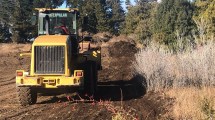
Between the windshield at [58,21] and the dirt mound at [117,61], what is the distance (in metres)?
6.70

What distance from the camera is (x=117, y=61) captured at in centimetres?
3275

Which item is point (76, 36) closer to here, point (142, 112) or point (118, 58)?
point (142, 112)

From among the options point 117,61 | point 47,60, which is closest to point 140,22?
point 117,61

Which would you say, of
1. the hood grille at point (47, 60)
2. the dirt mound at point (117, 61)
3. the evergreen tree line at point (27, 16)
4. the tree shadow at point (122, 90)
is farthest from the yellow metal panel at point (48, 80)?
the evergreen tree line at point (27, 16)

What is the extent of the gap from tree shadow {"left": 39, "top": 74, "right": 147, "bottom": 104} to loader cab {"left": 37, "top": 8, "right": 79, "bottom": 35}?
232cm

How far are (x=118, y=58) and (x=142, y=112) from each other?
23430mm

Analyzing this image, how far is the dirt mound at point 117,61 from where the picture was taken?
77.4ft

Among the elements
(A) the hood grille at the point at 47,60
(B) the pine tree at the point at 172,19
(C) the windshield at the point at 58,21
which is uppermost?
(B) the pine tree at the point at 172,19

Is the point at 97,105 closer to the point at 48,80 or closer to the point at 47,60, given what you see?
the point at 48,80

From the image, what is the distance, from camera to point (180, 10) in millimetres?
54000

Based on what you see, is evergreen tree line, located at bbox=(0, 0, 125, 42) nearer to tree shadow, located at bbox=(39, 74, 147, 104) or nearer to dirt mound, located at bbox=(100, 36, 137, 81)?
dirt mound, located at bbox=(100, 36, 137, 81)

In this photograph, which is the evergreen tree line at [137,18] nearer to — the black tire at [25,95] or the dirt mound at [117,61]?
the dirt mound at [117,61]

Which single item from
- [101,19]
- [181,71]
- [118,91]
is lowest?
[118,91]

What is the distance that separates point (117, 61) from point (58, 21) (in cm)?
1718
